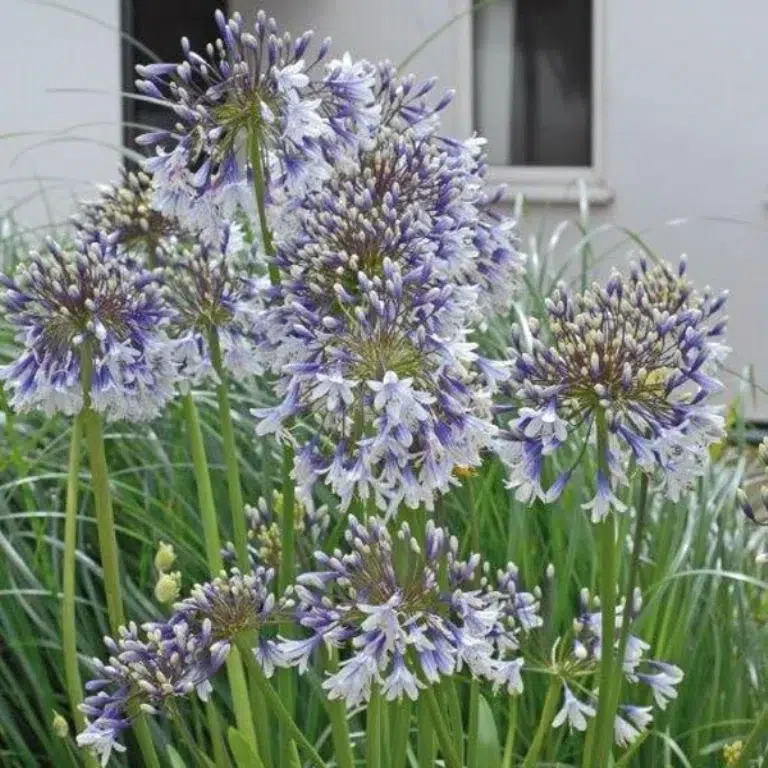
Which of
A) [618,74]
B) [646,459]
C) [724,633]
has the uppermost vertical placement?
[618,74]

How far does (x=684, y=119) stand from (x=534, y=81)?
1282 millimetres

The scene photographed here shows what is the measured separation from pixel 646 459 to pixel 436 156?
1.65 feet

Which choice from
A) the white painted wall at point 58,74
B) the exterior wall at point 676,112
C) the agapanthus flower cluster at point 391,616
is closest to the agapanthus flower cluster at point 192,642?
the agapanthus flower cluster at point 391,616

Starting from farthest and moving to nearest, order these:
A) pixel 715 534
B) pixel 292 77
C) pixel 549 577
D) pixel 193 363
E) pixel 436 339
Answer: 1. pixel 715 534
2. pixel 193 363
3. pixel 549 577
4. pixel 292 77
5. pixel 436 339

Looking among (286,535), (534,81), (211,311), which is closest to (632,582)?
(286,535)

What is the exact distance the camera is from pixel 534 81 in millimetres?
13383

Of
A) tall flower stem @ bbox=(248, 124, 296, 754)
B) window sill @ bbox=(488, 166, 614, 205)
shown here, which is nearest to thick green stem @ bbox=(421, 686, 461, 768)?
tall flower stem @ bbox=(248, 124, 296, 754)

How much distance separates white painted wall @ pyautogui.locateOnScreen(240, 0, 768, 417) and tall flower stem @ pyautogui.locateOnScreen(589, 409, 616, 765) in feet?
32.7

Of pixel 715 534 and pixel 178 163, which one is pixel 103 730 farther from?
pixel 715 534

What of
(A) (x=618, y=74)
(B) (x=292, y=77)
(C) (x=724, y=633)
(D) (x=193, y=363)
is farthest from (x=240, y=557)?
(A) (x=618, y=74)

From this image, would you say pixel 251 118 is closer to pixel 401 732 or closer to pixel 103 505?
pixel 103 505

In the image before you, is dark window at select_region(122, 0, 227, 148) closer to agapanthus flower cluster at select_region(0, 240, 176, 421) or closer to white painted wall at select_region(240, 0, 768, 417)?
white painted wall at select_region(240, 0, 768, 417)

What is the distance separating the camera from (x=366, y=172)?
7.38 ft

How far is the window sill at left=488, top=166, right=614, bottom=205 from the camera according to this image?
1260 centimetres
